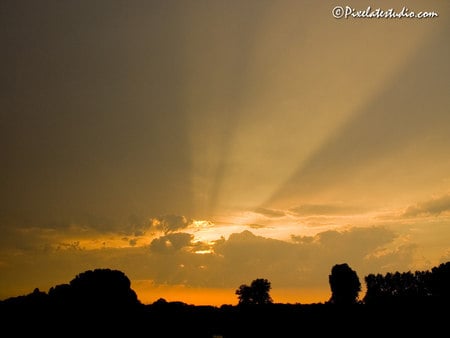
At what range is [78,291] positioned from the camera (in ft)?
383

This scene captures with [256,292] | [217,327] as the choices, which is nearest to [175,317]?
[217,327]

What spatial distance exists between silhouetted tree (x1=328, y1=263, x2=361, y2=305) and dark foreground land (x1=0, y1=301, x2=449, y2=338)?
27972 mm

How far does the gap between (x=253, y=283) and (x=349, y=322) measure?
302ft

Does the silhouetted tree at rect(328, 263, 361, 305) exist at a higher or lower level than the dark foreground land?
higher

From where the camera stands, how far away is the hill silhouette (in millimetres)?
79938

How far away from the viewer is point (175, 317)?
115375 mm

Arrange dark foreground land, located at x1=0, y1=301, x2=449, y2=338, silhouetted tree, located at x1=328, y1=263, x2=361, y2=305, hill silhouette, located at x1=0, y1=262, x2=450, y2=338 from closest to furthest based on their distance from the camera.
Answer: dark foreground land, located at x1=0, y1=301, x2=449, y2=338, hill silhouette, located at x1=0, y1=262, x2=450, y2=338, silhouetted tree, located at x1=328, y1=263, x2=361, y2=305

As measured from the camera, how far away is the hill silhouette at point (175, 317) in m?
79.9

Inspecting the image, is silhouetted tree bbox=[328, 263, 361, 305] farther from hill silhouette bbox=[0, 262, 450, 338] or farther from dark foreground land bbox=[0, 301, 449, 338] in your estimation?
dark foreground land bbox=[0, 301, 449, 338]

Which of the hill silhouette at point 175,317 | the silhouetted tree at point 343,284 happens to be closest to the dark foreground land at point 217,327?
the hill silhouette at point 175,317

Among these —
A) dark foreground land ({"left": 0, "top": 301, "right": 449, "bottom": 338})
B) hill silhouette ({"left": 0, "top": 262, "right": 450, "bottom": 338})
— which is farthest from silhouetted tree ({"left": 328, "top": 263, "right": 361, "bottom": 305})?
dark foreground land ({"left": 0, "top": 301, "right": 449, "bottom": 338})

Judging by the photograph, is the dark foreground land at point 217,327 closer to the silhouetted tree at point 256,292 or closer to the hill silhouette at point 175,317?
the hill silhouette at point 175,317

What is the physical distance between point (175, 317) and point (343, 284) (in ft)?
210

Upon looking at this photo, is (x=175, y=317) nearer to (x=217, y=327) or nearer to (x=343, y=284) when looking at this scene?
(x=217, y=327)
